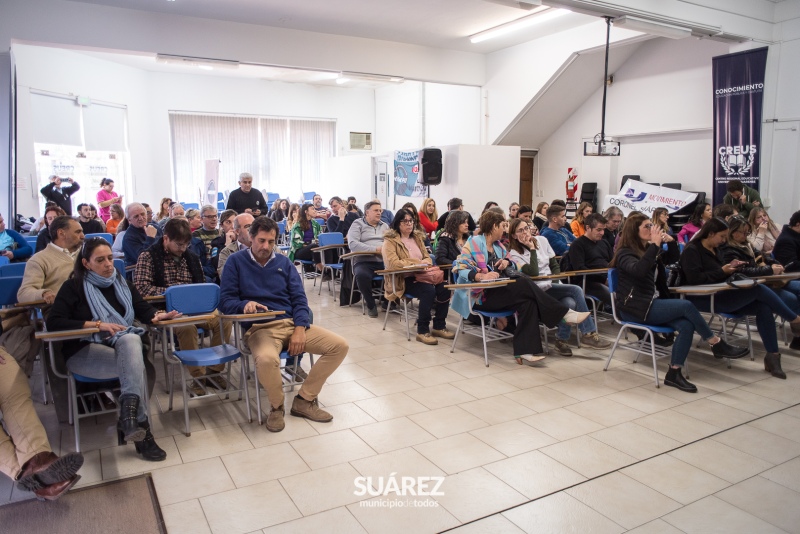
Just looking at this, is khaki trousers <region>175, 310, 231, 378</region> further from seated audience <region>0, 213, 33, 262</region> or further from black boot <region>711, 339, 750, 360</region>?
black boot <region>711, 339, 750, 360</region>

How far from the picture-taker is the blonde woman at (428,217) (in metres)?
8.13

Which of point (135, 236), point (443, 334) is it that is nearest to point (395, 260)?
point (443, 334)

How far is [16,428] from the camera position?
2.66m

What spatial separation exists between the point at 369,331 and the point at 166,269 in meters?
2.25

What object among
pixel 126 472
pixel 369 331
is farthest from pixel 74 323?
pixel 369 331

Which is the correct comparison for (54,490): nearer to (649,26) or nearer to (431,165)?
(649,26)

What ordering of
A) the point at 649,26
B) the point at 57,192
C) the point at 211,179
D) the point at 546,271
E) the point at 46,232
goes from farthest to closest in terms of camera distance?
the point at 211,179
the point at 57,192
the point at 649,26
the point at 46,232
the point at 546,271

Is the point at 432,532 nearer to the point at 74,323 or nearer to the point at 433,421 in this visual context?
the point at 433,421

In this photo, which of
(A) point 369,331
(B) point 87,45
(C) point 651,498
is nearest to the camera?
(C) point 651,498

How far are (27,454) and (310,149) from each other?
13.1 m

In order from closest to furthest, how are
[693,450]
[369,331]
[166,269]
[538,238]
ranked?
[693,450], [166,269], [538,238], [369,331]

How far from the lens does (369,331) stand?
564cm

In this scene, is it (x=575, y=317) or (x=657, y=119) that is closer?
(x=575, y=317)

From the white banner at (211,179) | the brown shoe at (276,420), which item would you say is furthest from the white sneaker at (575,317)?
the white banner at (211,179)
